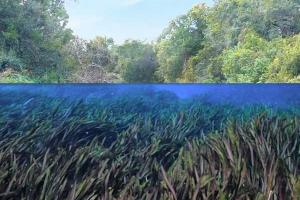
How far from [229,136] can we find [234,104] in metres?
0.18

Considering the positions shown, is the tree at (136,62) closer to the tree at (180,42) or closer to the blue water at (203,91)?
the tree at (180,42)

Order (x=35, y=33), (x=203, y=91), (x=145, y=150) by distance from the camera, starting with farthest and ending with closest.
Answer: (x=35, y=33), (x=203, y=91), (x=145, y=150)

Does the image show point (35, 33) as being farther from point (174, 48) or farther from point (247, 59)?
point (247, 59)

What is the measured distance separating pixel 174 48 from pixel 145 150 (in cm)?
58

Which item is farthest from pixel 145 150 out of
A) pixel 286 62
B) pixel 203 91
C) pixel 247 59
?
pixel 286 62

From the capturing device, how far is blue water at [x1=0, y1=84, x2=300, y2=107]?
1.63m

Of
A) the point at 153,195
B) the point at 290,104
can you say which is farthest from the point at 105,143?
the point at 290,104

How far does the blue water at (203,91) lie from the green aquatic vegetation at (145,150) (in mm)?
32

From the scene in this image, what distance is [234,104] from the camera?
167 centimetres

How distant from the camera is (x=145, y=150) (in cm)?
148

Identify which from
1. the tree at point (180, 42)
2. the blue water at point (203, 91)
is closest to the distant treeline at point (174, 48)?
the tree at point (180, 42)

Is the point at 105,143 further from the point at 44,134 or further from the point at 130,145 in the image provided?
the point at 44,134

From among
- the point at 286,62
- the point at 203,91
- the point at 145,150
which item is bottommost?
the point at 145,150

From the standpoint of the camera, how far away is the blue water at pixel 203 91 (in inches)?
64.2
